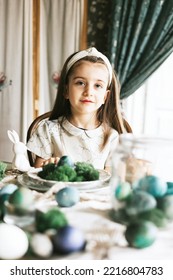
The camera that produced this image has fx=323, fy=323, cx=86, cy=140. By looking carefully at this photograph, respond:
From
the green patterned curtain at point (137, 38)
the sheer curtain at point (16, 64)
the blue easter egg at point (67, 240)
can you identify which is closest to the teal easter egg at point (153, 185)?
the blue easter egg at point (67, 240)

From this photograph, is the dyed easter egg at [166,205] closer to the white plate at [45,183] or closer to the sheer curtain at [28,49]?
the white plate at [45,183]

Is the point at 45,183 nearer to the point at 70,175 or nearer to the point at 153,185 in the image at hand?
the point at 70,175

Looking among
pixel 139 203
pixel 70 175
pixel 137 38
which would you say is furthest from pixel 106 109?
pixel 137 38

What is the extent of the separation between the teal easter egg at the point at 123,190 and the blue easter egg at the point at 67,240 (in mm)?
110

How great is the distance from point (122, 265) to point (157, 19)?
2.65 metres

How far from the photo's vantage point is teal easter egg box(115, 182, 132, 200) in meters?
0.56

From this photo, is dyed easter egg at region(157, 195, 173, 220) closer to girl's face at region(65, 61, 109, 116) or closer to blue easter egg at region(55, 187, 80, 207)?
blue easter egg at region(55, 187, 80, 207)

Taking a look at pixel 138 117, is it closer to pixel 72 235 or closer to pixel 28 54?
pixel 28 54

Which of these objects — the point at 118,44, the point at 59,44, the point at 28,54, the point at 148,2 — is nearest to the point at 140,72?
the point at 118,44

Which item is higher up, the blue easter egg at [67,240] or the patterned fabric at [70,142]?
the blue easter egg at [67,240]

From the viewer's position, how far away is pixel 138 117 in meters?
3.17

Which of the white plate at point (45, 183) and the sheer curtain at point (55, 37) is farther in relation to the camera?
the sheer curtain at point (55, 37)

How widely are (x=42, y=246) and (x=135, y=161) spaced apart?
0.76 feet

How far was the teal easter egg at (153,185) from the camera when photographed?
57cm
